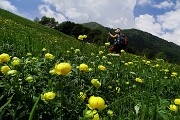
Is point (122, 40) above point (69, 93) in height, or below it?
above

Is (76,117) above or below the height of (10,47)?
below

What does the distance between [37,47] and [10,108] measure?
442 centimetres

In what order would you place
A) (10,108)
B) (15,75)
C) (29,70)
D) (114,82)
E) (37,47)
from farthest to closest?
(37,47)
(114,82)
(29,70)
(15,75)
(10,108)

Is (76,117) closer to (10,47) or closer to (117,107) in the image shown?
(117,107)

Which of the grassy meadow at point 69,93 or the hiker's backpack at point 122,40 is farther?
the hiker's backpack at point 122,40

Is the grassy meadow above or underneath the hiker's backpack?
underneath

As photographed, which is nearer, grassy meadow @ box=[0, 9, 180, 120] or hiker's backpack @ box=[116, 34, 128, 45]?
grassy meadow @ box=[0, 9, 180, 120]

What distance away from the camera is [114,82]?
5.59 meters

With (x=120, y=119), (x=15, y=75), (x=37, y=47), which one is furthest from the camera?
(x=37, y=47)

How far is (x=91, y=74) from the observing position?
5.30 metres

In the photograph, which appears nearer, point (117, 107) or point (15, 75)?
point (15, 75)

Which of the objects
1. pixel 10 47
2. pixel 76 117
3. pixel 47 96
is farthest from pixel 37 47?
pixel 47 96

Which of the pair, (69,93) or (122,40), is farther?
(122,40)

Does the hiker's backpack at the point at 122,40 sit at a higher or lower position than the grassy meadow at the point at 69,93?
higher
